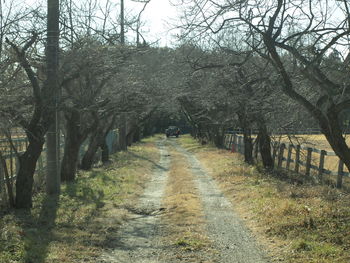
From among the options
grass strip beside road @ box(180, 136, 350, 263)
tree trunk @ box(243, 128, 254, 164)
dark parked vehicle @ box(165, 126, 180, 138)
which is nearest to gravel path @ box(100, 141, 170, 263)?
grass strip beside road @ box(180, 136, 350, 263)

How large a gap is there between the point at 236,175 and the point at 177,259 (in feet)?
36.5

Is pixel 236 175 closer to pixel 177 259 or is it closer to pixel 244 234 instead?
pixel 244 234

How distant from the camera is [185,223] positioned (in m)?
9.27

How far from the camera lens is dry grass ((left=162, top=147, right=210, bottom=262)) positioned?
721 centimetres

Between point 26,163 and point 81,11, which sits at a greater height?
point 81,11

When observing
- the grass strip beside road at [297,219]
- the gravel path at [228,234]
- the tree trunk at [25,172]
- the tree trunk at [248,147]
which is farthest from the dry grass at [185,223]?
the tree trunk at [248,147]

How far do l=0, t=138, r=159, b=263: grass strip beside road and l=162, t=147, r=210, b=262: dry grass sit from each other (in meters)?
1.04

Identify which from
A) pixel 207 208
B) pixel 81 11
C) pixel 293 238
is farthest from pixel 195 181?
pixel 293 238

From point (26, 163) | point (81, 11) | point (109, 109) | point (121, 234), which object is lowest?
point (121, 234)

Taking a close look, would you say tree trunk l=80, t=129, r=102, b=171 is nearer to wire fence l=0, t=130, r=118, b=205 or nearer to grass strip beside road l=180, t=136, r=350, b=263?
wire fence l=0, t=130, r=118, b=205

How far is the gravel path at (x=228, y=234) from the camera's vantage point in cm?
688

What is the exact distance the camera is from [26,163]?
401 inches

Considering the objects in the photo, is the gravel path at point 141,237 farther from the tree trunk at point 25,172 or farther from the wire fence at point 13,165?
the wire fence at point 13,165

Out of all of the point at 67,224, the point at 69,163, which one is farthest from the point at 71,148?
the point at 67,224
